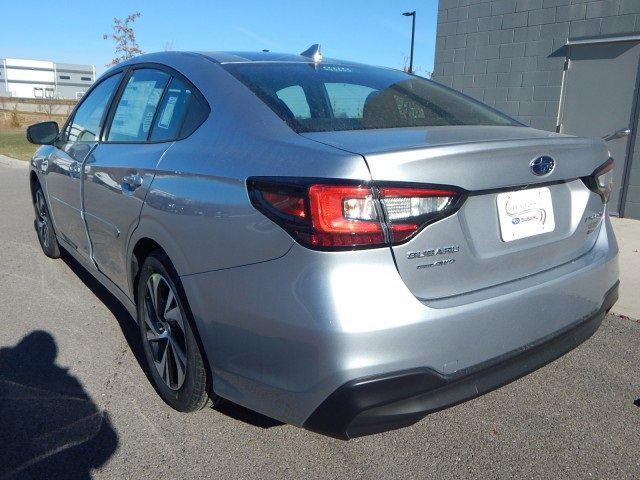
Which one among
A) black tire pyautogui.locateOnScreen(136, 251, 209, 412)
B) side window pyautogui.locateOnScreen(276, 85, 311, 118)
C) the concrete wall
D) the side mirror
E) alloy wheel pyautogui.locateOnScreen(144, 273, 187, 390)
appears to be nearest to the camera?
side window pyautogui.locateOnScreen(276, 85, 311, 118)

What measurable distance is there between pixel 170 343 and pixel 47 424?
2.26 ft

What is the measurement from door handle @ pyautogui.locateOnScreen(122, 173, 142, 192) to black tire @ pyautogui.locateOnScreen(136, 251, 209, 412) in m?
0.36

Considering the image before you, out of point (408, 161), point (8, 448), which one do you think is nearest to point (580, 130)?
point (408, 161)

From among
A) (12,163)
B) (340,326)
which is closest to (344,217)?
(340,326)

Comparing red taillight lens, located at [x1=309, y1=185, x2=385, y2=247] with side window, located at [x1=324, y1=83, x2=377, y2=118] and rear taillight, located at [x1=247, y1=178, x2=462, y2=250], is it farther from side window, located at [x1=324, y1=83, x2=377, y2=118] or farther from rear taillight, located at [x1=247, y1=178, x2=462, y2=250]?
side window, located at [x1=324, y1=83, x2=377, y2=118]

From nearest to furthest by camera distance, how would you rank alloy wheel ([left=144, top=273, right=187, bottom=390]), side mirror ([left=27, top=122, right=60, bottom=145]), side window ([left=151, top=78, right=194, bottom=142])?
alloy wheel ([left=144, top=273, right=187, bottom=390])
side window ([left=151, top=78, right=194, bottom=142])
side mirror ([left=27, top=122, right=60, bottom=145])

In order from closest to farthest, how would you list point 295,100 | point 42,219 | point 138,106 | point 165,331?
point 295,100 < point 165,331 < point 138,106 < point 42,219

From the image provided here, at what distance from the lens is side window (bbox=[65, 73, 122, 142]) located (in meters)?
3.65

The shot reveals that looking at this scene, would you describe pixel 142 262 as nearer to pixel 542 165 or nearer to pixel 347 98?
pixel 347 98

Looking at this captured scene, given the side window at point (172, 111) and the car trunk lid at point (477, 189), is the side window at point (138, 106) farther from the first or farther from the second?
the car trunk lid at point (477, 189)

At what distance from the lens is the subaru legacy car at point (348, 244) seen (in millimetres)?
1748

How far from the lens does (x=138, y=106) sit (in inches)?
123

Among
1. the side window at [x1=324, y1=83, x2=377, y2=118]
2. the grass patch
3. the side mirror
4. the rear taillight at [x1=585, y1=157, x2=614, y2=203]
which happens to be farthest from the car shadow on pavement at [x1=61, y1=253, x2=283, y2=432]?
the grass patch

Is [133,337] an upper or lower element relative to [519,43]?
lower
